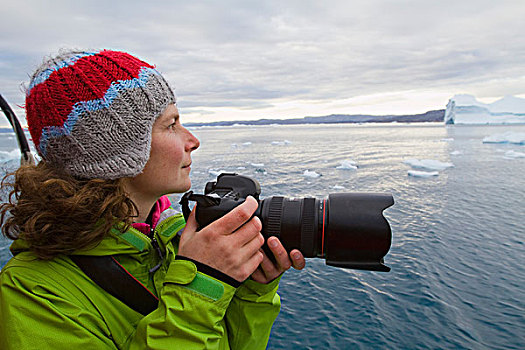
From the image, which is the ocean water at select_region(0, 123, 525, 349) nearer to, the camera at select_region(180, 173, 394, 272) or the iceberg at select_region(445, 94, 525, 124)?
the camera at select_region(180, 173, 394, 272)

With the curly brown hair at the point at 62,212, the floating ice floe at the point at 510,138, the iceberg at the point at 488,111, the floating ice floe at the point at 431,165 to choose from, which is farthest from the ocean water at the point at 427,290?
the iceberg at the point at 488,111

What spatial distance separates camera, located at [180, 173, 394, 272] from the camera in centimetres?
98

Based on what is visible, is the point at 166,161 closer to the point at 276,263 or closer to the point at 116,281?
the point at 116,281

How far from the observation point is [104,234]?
93cm

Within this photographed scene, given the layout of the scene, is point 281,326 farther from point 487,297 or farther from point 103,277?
point 103,277

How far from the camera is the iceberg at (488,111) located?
42.6 meters

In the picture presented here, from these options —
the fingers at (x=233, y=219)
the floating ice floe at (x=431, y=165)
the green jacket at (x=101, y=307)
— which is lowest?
the floating ice floe at (x=431, y=165)

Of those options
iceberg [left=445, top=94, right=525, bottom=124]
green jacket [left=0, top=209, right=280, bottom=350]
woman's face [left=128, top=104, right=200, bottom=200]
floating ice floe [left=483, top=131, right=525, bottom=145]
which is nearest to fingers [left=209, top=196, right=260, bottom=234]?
green jacket [left=0, top=209, right=280, bottom=350]

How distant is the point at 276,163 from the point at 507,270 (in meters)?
10.4

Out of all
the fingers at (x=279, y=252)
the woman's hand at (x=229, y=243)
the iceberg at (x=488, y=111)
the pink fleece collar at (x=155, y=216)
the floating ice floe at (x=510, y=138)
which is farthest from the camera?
the iceberg at (x=488, y=111)

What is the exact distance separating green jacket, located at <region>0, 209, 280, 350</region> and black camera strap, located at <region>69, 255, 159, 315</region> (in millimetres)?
15

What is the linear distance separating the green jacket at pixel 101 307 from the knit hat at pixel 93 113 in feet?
0.71

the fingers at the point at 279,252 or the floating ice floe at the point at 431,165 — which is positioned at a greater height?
the fingers at the point at 279,252

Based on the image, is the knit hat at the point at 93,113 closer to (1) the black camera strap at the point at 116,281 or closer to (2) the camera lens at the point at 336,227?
(1) the black camera strap at the point at 116,281
